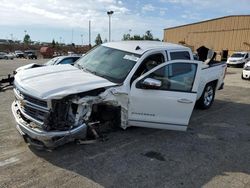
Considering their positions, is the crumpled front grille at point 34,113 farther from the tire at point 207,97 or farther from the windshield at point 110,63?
the tire at point 207,97

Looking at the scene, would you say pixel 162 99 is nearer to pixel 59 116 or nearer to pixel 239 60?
pixel 59 116

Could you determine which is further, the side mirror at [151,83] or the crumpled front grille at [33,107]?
the side mirror at [151,83]

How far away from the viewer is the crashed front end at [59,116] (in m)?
4.37

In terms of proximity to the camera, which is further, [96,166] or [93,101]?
[93,101]

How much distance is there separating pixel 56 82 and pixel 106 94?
87 cm

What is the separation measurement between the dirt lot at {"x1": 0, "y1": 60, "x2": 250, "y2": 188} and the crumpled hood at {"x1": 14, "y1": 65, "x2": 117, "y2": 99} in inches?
42.6

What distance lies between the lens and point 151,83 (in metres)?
5.18

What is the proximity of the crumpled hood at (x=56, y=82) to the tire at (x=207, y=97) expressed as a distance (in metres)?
4.10

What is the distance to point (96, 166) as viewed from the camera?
4.42 m

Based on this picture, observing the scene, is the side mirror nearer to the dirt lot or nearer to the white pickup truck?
the white pickup truck

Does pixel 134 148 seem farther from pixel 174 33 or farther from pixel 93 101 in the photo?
→ pixel 174 33

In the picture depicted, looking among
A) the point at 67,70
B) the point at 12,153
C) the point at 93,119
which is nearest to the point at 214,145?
the point at 93,119

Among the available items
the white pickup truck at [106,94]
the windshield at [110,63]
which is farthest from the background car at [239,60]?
the windshield at [110,63]

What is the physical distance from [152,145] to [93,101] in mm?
1530
